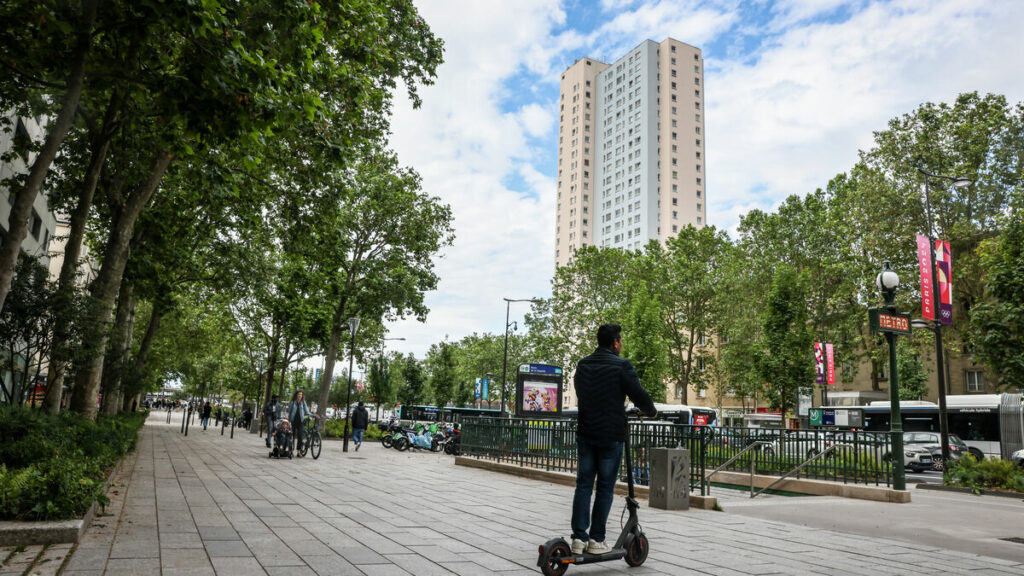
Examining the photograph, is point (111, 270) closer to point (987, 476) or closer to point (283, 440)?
point (283, 440)

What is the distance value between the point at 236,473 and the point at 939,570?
1199cm

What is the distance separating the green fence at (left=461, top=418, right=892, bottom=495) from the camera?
11.7 meters

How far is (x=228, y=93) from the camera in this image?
23.7 feet

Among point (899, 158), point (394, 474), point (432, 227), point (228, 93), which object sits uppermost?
point (899, 158)

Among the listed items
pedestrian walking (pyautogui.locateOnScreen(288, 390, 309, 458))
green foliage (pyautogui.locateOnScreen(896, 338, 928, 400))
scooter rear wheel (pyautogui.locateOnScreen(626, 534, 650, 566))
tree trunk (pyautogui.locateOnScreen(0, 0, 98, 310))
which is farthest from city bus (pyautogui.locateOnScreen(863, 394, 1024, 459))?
tree trunk (pyautogui.locateOnScreen(0, 0, 98, 310))

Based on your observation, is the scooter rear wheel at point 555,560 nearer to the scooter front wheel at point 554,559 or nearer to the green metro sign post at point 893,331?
the scooter front wheel at point 554,559

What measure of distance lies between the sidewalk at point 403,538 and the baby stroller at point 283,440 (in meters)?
7.35

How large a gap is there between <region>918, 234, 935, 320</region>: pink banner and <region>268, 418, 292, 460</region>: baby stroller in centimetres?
1907

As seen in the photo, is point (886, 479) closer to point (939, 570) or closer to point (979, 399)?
point (939, 570)

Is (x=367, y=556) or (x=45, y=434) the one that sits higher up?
(x=45, y=434)

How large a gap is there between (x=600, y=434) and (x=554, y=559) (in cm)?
100

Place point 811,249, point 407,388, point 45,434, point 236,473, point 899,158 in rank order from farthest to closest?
point 407,388, point 811,249, point 899,158, point 236,473, point 45,434

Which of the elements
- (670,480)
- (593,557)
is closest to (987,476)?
(670,480)

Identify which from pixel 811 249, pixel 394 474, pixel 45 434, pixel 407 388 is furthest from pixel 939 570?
pixel 407 388
